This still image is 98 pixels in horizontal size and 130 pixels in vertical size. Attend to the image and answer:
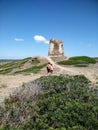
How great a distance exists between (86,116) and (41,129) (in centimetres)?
178

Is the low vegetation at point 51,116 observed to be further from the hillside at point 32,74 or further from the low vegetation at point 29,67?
the low vegetation at point 29,67

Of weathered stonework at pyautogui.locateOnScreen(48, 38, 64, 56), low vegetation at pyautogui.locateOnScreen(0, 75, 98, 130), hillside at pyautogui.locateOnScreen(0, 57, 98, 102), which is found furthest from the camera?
weathered stonework at pyautogui.locateOnScreen(48, 38, 64, 56)

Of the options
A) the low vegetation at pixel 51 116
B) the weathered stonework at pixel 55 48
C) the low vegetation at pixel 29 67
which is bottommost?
the low vegetation at pixel 29 67

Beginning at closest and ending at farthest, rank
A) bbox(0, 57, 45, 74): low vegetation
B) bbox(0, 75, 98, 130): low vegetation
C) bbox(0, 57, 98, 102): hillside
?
bbox(0, 75, 98, 130): low vegetation, bbox(0, 57, 98, 102): hillside, bbox(0, 57, 45, 74): low vegetation

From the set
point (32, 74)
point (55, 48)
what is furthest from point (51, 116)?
point (55, 48)

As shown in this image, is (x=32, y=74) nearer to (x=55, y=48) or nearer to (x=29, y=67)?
(x=29, y=67)

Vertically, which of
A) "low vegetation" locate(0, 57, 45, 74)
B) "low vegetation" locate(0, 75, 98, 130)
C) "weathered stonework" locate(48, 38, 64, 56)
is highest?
"weathered stonework" locate(48, 38, 64, 56)

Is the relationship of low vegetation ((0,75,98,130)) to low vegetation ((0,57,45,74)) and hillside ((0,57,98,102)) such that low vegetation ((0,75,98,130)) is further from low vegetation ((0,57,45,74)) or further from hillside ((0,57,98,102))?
low vegetation ((0,57,45,74))

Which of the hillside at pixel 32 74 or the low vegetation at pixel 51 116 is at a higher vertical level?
the low vegetation at pixel 51 116

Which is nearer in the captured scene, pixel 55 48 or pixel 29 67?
pixel 29 67

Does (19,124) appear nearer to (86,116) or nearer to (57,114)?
(57,114)

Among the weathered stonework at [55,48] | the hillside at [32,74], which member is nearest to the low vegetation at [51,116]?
the hillside at [32,74]

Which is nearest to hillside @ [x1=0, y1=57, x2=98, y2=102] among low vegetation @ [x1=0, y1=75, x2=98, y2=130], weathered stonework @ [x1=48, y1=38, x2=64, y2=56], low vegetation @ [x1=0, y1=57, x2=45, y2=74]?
low vegetation @ [x1=0, y1=57, x2=45, y2=74]

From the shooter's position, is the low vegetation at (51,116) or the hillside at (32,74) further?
the hillside at (32,74)
